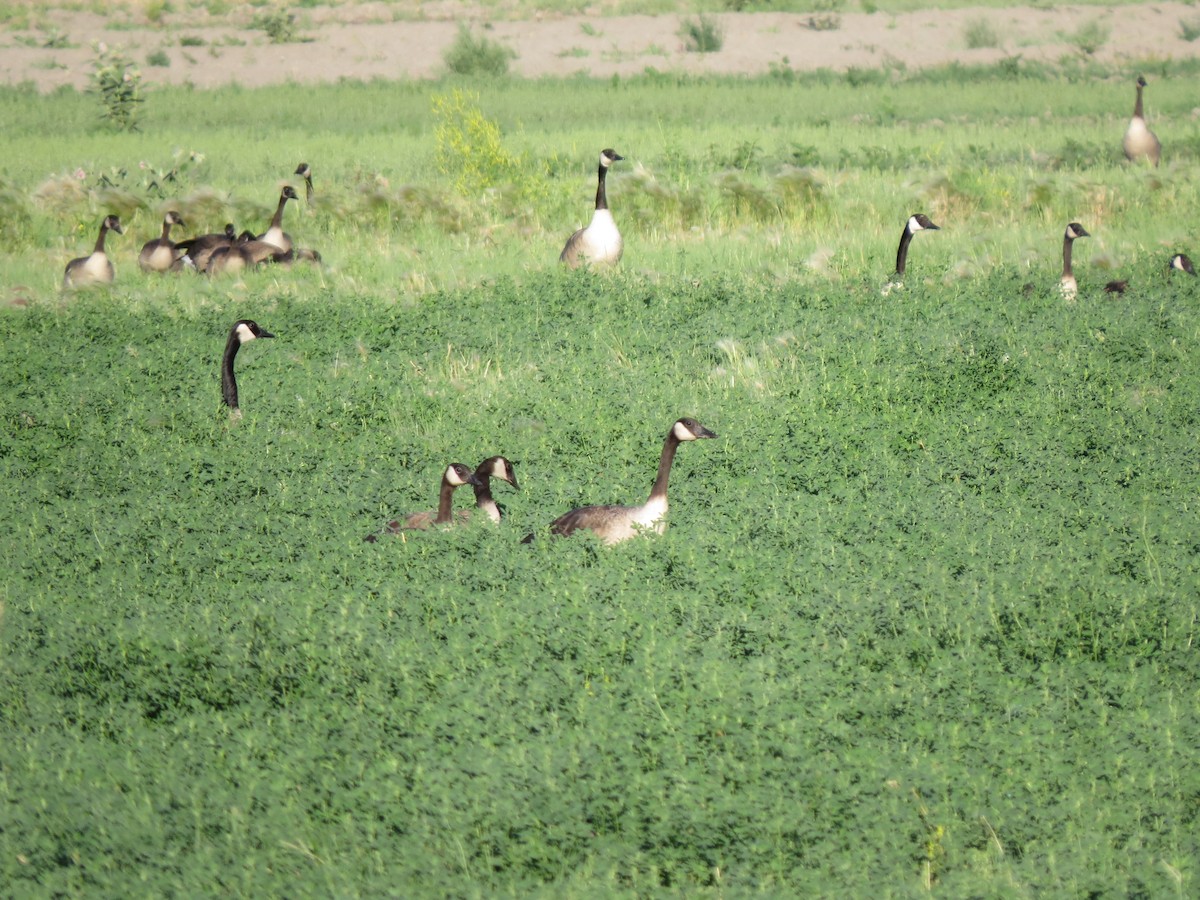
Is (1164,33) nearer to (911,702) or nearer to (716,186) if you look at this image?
(716,186)

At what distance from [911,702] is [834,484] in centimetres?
319

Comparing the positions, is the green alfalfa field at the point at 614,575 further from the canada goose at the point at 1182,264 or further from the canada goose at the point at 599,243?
the canada goose at the point at 599,243

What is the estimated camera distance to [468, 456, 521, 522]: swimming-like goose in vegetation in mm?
9273

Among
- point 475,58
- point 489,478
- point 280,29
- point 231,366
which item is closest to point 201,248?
point 231,366

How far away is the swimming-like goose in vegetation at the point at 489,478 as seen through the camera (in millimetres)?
9273

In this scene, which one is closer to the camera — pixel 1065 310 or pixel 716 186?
pixel 1065 310

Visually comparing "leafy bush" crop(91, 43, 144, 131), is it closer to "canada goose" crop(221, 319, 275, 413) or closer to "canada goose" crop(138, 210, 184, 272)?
"canada goose" crop(138, 210, 184, 272)

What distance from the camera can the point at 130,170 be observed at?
2228 cm

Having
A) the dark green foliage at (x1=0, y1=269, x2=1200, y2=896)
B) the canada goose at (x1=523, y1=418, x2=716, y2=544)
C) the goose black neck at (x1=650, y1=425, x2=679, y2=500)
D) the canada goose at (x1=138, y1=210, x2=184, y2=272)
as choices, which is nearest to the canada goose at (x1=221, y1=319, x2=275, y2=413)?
the dark green foliage at (x1=0, y1=269, x2=1200, y2=896)

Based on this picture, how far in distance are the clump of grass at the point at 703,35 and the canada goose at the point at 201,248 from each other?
28.6 metres

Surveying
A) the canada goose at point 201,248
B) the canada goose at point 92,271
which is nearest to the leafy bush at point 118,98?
the canada goose at point 201,248

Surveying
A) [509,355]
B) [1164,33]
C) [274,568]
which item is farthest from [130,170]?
[1164,33]

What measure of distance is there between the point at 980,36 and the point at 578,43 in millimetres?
12847

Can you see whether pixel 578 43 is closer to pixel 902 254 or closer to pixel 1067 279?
pixel 902 254
